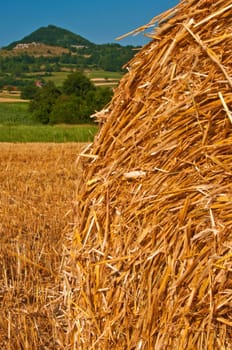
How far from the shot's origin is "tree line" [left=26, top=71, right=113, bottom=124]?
28516 mm

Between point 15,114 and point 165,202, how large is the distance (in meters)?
35.5

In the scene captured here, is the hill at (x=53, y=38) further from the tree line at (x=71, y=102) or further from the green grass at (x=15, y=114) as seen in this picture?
the tree line at (x=71, y=102)

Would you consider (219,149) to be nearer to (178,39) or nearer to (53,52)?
(178,39)

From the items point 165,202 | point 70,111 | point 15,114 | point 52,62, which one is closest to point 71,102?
Answer: point 70,111

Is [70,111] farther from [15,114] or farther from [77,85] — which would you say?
[15,114]

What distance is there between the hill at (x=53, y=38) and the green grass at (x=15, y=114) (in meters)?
82.0

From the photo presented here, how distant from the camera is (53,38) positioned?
136 m

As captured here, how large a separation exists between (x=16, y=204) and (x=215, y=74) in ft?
12.9

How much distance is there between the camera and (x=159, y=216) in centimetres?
245

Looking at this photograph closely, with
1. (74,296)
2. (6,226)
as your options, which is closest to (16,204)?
(6,226)

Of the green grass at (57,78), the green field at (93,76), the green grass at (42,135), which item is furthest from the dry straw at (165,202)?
the green grass at (57,78)

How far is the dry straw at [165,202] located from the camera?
2.32 meters

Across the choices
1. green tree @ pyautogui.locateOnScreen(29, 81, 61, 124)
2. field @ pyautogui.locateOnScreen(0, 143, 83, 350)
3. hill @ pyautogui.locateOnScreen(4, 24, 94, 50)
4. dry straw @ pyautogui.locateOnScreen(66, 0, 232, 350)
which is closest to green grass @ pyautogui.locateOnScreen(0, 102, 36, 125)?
green tree @ pyautogui.locateOnScreen(29, 81, 61, 124)

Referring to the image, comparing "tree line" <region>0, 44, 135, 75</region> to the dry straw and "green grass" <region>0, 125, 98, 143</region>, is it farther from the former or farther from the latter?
the dry straw
